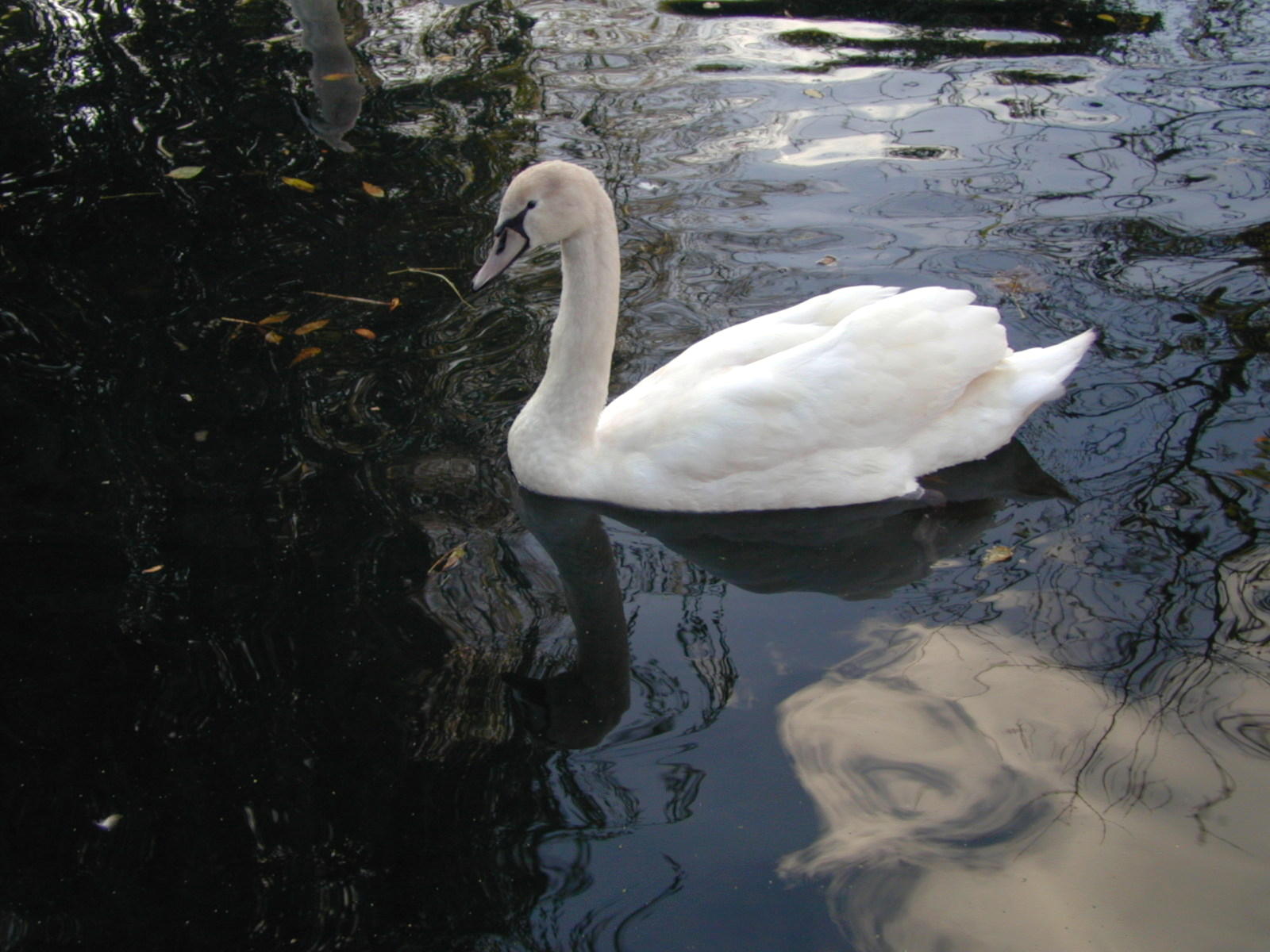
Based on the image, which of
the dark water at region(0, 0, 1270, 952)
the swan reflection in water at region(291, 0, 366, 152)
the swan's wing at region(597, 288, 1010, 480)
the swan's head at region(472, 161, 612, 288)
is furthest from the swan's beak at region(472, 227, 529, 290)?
the swan reflection in water at region(291, 0, 366, 152)

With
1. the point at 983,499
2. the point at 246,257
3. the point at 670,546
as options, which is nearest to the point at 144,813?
the point at 670,546

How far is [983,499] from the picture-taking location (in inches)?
194

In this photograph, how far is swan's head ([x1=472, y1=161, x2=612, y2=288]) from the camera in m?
4.51

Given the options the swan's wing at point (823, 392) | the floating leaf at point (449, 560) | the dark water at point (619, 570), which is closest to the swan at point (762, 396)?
the swan's wing at point (823, 392)

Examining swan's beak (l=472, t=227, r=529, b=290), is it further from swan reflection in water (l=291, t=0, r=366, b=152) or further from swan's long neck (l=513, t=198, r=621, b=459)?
swan reflection in water (l=291, t=0, r=366, b=152)

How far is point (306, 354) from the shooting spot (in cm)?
597

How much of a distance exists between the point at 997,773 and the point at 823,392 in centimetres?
169

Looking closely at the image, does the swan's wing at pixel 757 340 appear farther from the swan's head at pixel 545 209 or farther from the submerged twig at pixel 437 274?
the submerged twig at pixel 437 274

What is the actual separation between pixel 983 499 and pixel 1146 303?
1906 millimetres

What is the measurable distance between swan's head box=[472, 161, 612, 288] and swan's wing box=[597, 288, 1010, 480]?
2.64 feet

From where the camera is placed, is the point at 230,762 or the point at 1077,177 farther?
the point at 1077,177

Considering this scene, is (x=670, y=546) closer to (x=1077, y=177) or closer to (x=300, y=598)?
(x=300, y=598)

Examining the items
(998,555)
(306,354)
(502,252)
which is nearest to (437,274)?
(306,354)

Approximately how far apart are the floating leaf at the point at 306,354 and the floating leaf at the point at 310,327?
0.50 feet
